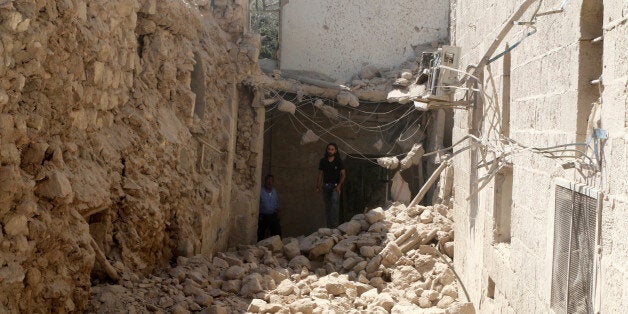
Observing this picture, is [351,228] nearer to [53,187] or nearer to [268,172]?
[268,172]

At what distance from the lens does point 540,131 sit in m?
5.61

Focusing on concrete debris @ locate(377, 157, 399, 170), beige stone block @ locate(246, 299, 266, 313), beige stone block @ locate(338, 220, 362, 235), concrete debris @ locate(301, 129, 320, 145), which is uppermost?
concrete debris @ locate(301, 129, 320, 145)

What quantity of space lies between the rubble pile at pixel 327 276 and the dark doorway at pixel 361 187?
3503mm

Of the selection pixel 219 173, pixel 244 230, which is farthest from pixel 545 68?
pixel 244 230

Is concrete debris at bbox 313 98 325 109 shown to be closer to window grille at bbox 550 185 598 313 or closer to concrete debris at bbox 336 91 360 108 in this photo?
concrete debris at bbox 336 91 360 108

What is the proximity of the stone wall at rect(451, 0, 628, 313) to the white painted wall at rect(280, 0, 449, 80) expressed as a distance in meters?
9.03

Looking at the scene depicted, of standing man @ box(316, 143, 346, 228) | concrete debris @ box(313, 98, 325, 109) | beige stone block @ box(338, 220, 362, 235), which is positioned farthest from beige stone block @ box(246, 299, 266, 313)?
concrete debris @ box(313, 98, 325, 109)

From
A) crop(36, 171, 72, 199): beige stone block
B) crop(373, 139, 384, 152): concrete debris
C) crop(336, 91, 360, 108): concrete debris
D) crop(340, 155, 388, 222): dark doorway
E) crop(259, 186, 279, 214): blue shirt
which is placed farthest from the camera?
crop(340, 155, 388, 222): dark doorway

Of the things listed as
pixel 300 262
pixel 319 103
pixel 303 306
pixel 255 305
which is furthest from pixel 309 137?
pixel 255 305

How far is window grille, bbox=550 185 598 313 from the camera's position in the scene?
4469 mm

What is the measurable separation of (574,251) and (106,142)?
187 inches

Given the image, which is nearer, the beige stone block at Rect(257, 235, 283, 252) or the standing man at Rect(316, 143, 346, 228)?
the beige stone block at Rect(257, 235, 283, 252)

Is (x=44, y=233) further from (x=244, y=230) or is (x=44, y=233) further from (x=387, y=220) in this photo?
(x=387, y=220)

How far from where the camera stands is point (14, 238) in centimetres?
568
